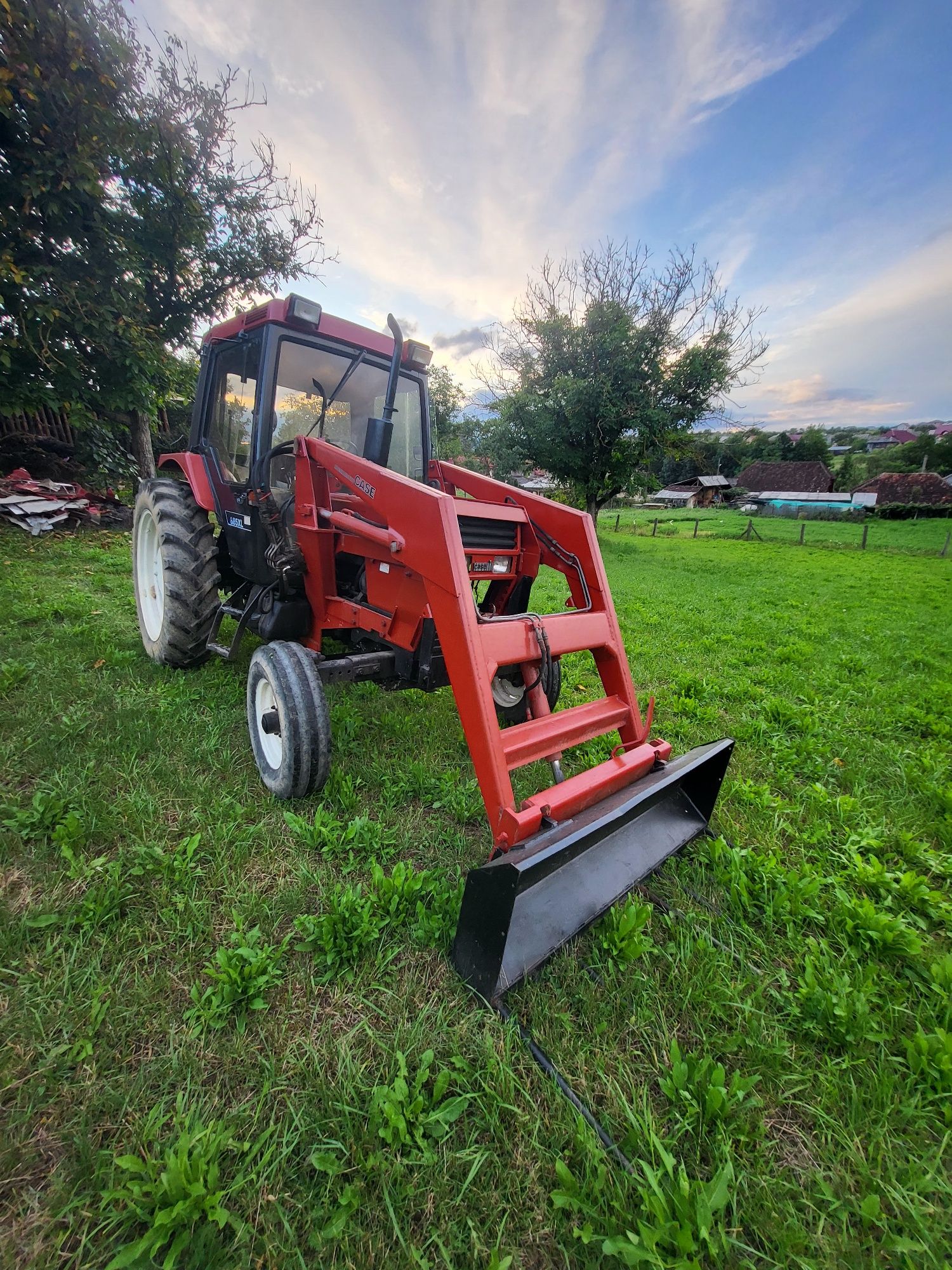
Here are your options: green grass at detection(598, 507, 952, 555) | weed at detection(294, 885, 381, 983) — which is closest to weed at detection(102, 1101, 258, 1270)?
weed at detection(294, 885, 381, 983)

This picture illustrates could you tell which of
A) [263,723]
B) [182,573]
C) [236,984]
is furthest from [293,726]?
[182,573]

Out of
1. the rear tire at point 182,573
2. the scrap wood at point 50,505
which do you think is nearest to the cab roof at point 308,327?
the rear tire at point 182,573

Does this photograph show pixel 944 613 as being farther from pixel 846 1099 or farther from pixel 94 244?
pixel 94 244

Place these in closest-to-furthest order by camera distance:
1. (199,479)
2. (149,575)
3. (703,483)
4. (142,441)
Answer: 1. (199,479)
2. (149,575)
3. (142,441)
4. (703,483)

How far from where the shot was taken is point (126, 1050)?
1.45m

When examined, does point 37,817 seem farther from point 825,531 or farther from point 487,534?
point 825,531

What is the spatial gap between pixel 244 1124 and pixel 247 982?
0.37m

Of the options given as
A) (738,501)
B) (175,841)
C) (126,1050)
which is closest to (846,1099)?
(126,1050)

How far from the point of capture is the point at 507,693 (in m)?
3.57

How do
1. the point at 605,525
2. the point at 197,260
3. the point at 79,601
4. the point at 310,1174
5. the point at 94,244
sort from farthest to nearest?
1. the point at 605,525
2. the point at 197,260
3. the point at 94,244
4. the point at 79,601
5. the point at 310,1174

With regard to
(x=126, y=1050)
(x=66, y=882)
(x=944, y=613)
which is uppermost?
(x=66, y=882)

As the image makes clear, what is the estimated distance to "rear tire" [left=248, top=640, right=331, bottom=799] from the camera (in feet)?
8.08

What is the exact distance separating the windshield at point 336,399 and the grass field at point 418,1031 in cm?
196

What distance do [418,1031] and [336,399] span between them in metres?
3.32
